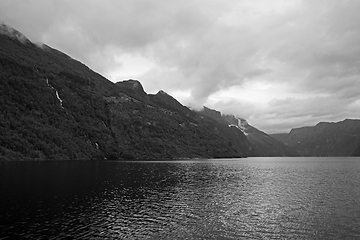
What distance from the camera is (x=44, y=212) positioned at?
164 ft

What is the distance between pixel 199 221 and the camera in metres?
47.4

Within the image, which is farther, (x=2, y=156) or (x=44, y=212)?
(x=2, y=156)

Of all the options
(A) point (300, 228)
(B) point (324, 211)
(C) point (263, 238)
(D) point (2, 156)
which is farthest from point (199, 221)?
(D) point (2, 156)

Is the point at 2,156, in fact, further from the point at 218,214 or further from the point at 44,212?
the point at 218,214

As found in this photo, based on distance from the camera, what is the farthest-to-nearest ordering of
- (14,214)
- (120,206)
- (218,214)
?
(120,206) < (218,214) < (14,214)

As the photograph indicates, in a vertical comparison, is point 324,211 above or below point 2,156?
below

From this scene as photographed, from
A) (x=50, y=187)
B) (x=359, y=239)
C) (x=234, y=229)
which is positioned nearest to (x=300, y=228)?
(x=359, y=239)

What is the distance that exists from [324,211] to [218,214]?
2314 cm

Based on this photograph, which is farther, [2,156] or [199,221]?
[2,156]

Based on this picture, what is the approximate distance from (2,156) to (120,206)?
187m

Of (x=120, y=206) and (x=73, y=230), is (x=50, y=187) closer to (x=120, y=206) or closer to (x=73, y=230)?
(x=120, y=206)

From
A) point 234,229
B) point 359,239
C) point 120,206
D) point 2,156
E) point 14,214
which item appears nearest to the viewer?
point 359,239

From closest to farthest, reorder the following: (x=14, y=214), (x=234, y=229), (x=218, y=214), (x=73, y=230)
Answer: (x=73, y=230) → (x=234, y=229) → (x=14, y=214) → (x=218, y=214)

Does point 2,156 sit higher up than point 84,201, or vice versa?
point 2,156
